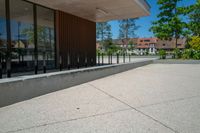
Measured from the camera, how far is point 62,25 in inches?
411

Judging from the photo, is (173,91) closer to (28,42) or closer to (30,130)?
(30,130)

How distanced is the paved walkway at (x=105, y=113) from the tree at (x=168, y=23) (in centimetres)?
1603

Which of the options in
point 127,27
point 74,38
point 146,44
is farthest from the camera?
point 146,44

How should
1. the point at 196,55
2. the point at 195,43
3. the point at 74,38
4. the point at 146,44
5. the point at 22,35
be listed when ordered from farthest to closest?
the point at 146,44
the point at 195,43
the point at 196,55
the point at 74,38
the point at 22,35

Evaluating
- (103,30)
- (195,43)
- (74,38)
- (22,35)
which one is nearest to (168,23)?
(195,43)

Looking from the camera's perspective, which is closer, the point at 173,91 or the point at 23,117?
the point at 23,117

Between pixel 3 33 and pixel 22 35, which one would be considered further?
pixel 22 35

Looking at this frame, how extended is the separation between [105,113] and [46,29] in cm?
723

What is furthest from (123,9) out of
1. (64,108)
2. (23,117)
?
(23,117)

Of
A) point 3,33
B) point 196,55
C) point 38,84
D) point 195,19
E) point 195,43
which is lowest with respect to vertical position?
point 38,84

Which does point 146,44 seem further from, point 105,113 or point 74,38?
point 105,113

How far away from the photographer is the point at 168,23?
20.1 meters

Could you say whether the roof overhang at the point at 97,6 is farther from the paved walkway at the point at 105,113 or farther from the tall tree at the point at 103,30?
the tall tree at the point at 103,30

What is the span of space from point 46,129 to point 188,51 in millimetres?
18623
